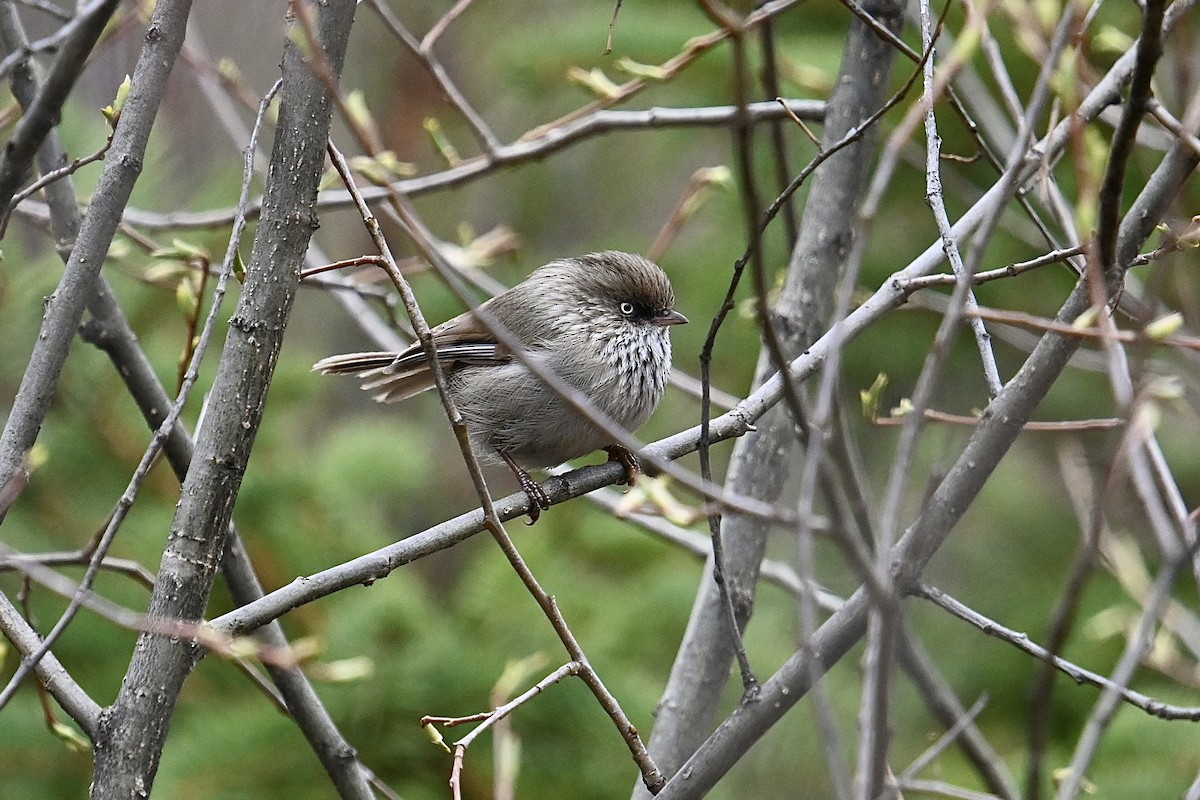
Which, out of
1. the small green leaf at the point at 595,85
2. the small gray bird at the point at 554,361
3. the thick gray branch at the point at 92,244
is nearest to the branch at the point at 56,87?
the thick gray branch at the point at 92,244

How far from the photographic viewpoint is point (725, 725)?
2322 mm

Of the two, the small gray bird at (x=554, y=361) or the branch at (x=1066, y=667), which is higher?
the small gray bird at (x=554, y=361)

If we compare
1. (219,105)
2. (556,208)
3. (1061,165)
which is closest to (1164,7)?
(219,105)

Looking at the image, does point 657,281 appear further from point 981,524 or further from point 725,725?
point 981,524

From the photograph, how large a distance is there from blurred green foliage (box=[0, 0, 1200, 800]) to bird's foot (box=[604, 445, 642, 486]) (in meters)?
0.74

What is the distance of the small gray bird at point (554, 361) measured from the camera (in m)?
3.70

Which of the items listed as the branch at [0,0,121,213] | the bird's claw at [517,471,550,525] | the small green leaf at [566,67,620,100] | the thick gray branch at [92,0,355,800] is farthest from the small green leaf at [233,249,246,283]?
the small green leaf at [566,67,620,100]

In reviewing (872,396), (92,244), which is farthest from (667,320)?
(92,244)

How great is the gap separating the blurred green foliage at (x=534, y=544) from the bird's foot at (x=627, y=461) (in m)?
0.74

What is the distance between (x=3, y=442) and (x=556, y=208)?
8725mm

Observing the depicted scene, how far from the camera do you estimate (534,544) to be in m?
5.39

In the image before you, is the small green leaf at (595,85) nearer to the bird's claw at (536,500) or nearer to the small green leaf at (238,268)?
the bird's claw at (536,500)

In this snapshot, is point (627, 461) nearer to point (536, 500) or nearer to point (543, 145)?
point (536, 500)

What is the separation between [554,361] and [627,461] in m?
0.59
